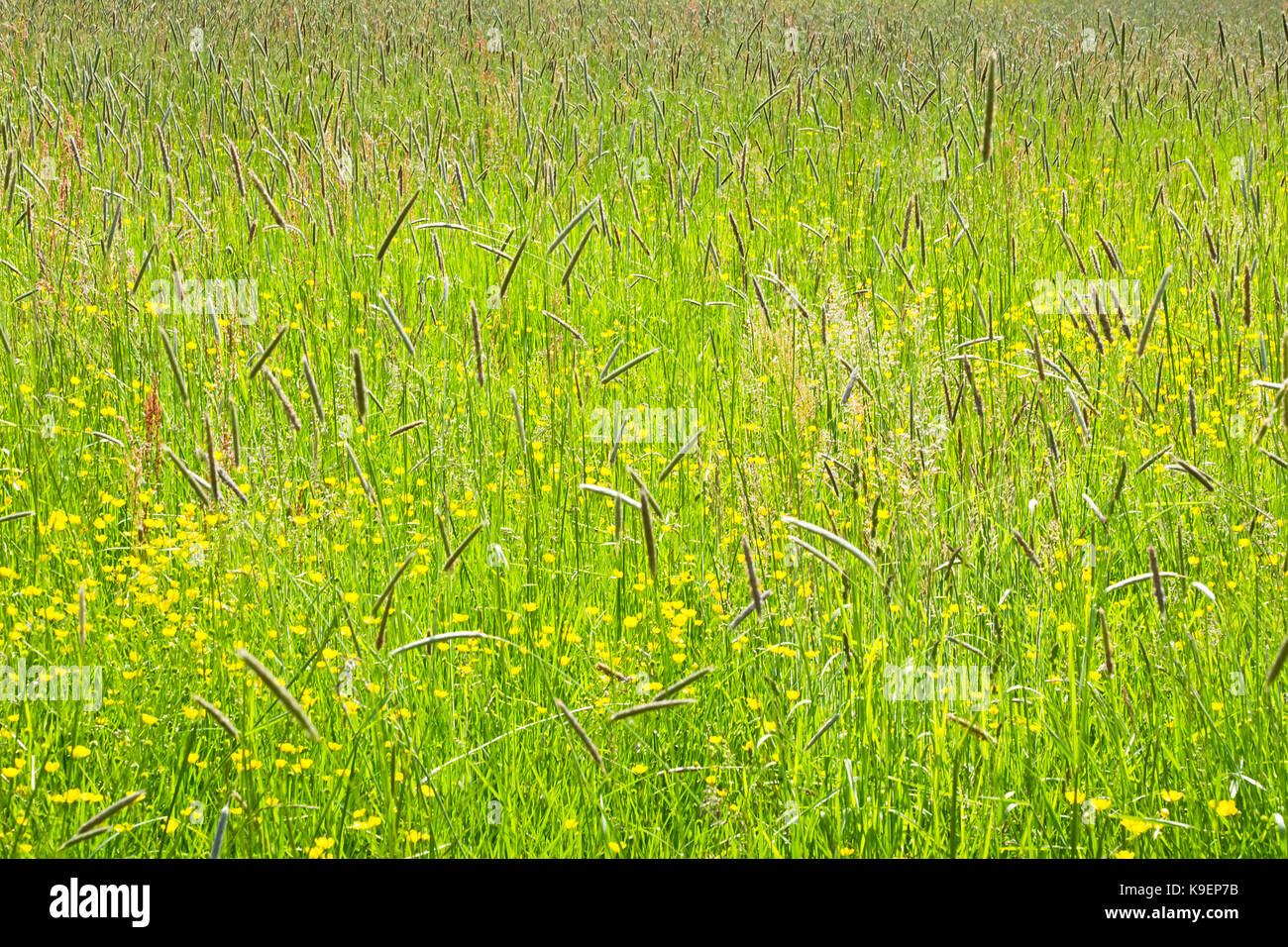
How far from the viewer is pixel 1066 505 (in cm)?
258

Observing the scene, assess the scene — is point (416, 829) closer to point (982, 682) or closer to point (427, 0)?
point (982, 682)

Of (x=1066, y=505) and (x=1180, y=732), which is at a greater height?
(x=1066, y=505)

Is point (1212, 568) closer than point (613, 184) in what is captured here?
Yes

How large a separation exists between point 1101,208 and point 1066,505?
266cm

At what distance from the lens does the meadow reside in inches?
66.7

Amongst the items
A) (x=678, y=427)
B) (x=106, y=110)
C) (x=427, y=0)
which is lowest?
(x=678, y=427)

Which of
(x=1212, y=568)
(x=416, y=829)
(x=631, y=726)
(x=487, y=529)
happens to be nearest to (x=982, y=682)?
(x=631, y=726)

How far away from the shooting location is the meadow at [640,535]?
1.69m

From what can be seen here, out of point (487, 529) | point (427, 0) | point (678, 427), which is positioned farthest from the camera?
point (427, 0)

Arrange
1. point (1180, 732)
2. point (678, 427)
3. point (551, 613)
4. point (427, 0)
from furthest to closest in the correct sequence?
1. point (427, 0)
2. point (678, 427)
3. point (551, 613)
4. point (1180, 732)

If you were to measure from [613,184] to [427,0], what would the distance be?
6.77 metres

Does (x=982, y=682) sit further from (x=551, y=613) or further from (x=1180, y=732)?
(x=551, y=613)

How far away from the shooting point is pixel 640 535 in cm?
246
